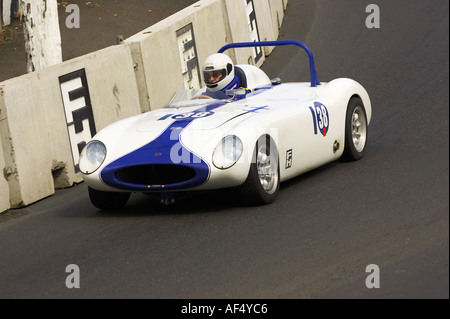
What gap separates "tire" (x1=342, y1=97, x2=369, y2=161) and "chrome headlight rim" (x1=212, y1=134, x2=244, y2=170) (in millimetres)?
1892

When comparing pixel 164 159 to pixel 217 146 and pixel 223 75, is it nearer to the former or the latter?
pixel 217 146

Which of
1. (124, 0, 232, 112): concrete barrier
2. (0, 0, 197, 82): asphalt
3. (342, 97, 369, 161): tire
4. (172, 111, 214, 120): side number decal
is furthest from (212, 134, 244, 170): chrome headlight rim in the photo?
(0, 0, 197, 82): asphalt

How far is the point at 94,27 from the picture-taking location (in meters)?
18.4

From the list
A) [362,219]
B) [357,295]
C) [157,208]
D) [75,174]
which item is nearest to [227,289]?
[357,295]

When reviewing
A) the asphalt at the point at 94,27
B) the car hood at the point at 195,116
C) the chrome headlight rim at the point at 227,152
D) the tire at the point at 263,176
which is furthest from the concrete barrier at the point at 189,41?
the chrome headlight rim at the point at 227,152

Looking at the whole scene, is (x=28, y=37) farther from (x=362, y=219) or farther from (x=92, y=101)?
(x=362, y=219)

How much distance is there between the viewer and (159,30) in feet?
37.3

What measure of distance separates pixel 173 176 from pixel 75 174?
7.94 feet

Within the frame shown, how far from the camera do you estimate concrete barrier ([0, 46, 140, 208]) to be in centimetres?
843

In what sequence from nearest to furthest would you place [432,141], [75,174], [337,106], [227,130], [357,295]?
[432,141] → [357,295] → [227,130] → [337,106] → [75,174]

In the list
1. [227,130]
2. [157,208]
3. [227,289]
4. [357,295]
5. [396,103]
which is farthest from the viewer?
[396,103]

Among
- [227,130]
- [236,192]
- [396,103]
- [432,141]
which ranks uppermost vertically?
[432,141]

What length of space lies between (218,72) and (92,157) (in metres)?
1.59
